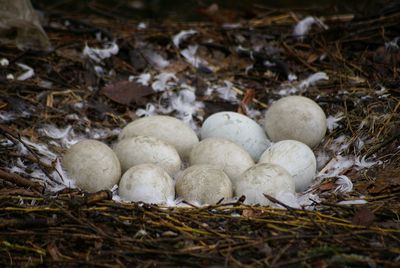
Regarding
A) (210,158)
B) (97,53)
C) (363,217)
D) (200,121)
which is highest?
(363,217)

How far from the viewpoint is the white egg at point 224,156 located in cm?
379

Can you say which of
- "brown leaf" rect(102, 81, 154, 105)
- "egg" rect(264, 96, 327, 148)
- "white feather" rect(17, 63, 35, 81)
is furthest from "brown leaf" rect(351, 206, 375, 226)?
"white feather" rect(17, 63, 35, 81)

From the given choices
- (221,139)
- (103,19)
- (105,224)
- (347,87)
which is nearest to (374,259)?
(105,224)

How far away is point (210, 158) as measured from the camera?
3809 mm

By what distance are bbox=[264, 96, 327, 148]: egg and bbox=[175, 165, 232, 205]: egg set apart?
70cm

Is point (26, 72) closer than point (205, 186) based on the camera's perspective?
No

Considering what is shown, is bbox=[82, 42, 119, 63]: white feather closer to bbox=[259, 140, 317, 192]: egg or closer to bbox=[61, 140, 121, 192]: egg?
bbox=[61, 140, 121, 192]: egg

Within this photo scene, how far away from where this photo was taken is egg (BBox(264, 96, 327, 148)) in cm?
411

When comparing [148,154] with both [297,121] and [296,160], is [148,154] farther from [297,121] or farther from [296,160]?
[297,121]

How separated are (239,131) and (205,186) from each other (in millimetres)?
725

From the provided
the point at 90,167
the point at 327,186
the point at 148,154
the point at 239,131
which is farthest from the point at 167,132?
the point at 327,186

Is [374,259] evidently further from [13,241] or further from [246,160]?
[13,241]

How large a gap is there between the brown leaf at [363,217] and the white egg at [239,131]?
1165 mm

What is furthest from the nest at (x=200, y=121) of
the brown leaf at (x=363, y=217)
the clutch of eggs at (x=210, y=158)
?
the clutch of eggs at (x=210, y=158)
